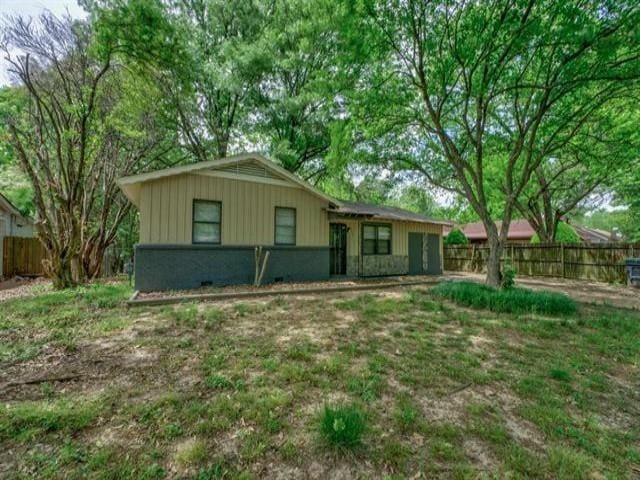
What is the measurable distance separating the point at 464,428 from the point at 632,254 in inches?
545

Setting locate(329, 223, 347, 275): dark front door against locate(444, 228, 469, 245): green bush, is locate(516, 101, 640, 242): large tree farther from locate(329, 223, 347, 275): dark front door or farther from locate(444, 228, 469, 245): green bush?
locate(329, 223, 347, 275): dark front door

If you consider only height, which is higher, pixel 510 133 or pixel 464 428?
pixel 510 133

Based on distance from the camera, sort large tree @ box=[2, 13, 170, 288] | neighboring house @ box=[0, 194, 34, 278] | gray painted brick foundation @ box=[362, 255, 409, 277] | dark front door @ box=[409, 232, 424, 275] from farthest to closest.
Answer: dark front door @ box=[409, 232, 424, 275], neighboring house @ box=[0, 194, 34, 278], gray painted brick foundation @ box=[362, 255, 409, 277], large tree @ box=[2, 13, 170, 288]

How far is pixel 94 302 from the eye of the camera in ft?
21.7

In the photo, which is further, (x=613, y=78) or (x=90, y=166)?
(x=90, y=166)

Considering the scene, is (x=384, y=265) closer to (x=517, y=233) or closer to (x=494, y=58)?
(x=494, y=58)

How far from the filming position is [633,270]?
10836 mm

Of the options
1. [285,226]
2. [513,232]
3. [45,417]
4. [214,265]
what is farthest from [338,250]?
[513,232]

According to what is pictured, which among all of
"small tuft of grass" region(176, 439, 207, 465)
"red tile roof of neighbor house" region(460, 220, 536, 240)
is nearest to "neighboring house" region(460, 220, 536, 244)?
"red tile roof of neighbor house" region(460, 220, 536, 240)

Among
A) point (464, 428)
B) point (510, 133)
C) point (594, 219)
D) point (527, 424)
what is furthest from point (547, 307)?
point (594, 219)

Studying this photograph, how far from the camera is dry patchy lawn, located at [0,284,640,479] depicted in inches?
80.3

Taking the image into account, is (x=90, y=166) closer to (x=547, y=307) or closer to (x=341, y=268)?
(x=341, y=268)

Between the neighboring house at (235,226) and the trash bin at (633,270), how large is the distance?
27.9 ft

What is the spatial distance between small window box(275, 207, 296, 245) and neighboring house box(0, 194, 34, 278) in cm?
1152
